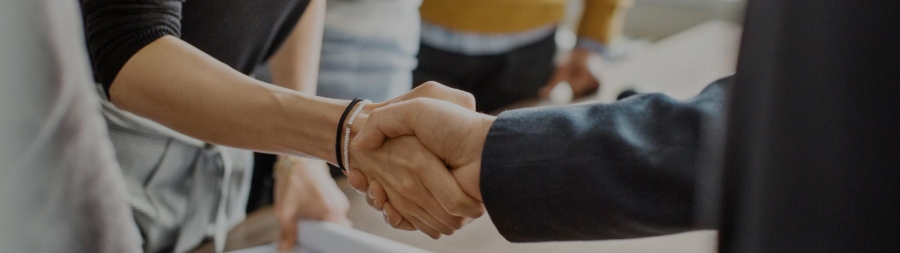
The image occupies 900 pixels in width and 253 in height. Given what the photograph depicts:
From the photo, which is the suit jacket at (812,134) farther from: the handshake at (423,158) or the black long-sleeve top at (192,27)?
the black long-sleeve top at (192,27)

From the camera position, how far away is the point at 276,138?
46cm

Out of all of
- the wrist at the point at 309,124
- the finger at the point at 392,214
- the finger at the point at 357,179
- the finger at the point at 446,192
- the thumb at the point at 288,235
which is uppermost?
the wrist at the point at 309,124

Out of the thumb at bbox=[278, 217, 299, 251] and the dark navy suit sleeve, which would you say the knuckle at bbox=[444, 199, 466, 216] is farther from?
the thumb at bbox=[278, 217, 299, 251]

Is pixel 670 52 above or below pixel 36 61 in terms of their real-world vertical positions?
below

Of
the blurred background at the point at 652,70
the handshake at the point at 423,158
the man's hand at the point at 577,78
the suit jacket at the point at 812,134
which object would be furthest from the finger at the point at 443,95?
the man's hand at the point at 577,78

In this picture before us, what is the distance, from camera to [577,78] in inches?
40.1

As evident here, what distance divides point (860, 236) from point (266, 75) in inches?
15.7

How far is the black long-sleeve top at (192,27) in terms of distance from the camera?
1.41 ft

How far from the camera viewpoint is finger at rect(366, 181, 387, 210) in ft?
1.55

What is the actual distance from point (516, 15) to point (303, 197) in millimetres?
416

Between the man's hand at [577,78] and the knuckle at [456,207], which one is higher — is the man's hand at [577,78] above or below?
below

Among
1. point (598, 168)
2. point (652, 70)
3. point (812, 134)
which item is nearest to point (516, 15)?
point (652, 70)

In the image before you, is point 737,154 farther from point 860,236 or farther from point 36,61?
point 36,61

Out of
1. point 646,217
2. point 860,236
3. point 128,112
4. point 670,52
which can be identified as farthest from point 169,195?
point 670,52
